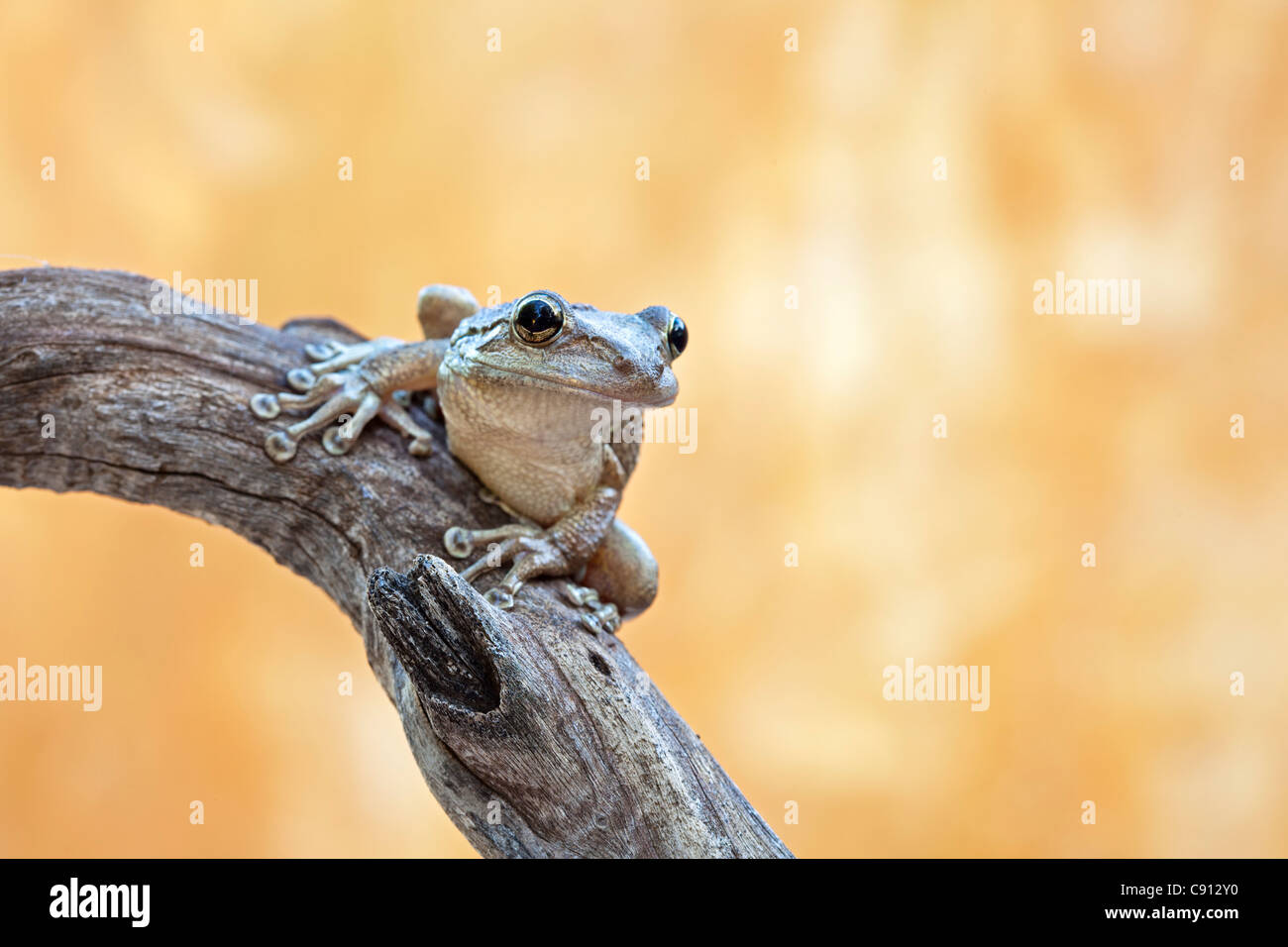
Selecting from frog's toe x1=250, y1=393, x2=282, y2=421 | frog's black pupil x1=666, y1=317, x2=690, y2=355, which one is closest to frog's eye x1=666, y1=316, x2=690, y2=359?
frog's black pupil x1=666, y1=317, x2=690, y2=355

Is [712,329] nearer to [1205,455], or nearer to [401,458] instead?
[1205,455]

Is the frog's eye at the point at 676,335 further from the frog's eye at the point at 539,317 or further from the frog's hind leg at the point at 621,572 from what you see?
the frog's hind leg at the point at 621,572


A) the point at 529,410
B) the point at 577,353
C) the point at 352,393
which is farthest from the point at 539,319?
the point at 352,393

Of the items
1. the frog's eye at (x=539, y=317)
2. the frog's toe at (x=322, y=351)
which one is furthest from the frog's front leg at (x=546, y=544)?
the frog's toe at (x=322, y=351)

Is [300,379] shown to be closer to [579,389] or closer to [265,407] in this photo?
[265,407]

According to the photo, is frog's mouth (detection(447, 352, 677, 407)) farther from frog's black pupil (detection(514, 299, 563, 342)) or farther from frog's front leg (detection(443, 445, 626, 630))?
frog's front leg (detection(443, 445, 626, 630))
